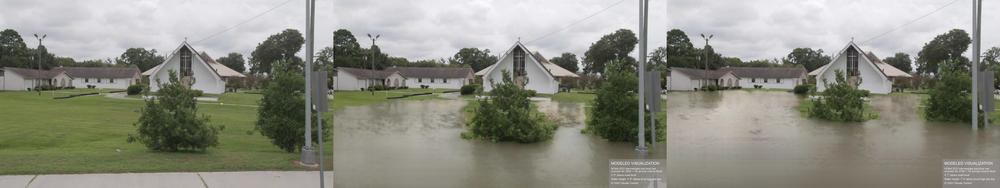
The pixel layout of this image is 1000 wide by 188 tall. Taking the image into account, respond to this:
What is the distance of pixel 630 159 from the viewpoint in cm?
462

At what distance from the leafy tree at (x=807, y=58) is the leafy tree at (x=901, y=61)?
1.74 ft

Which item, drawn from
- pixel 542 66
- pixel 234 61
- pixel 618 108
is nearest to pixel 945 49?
pixel 618 108

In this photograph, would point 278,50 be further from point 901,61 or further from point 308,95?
point 901,61

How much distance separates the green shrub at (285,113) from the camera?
5.13 m

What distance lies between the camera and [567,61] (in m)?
4.69

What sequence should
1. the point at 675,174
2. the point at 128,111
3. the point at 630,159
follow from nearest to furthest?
the point at 630,159, the point at 675,174, the point at 128,111

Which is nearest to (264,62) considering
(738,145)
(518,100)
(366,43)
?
(366,43)

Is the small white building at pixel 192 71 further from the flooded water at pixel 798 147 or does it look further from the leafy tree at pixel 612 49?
the flooded water at pixel 798 147

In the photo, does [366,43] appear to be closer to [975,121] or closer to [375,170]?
[375,170]

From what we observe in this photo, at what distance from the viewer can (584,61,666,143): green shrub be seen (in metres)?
4.51

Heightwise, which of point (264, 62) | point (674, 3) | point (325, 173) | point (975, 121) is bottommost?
point (325, 173)

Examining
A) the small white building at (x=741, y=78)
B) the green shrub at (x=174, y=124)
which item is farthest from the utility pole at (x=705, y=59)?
the green shrub at (x=174, y=124)

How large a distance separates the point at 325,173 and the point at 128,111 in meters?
1.72

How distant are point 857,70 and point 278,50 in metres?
4.43
